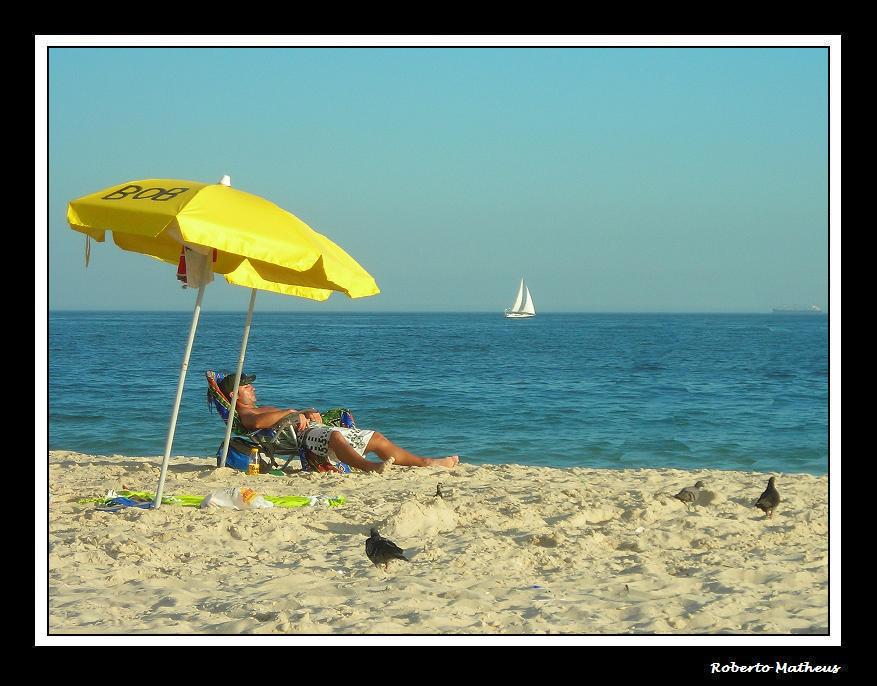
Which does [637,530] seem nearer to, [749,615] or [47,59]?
[749,615]

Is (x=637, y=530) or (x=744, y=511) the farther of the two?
(x=744, y=511)

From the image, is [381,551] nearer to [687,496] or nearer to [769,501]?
[687,496]

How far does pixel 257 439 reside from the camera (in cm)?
828

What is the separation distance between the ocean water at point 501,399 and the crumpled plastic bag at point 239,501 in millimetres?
1888

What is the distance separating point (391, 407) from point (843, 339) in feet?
44.0

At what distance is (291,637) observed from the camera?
Answer: 3854mm

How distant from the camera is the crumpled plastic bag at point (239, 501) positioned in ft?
21.2

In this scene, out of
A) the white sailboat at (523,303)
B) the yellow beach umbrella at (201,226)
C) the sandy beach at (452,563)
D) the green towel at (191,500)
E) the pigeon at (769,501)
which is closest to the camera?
the sandy beach at (452,563)

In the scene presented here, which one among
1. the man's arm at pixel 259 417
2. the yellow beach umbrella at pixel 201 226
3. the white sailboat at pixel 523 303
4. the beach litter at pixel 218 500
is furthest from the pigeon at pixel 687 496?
the white sailboat at pixel 523 303

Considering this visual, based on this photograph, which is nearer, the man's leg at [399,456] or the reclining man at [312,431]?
the reclining man at [312,431]

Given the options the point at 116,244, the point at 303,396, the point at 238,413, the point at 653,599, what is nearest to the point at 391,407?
the point at 303,396

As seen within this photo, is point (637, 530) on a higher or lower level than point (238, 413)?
lower

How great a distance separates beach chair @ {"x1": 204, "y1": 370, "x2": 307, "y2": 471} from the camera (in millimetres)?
8258

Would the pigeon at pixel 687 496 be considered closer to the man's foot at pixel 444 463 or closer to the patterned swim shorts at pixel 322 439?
the man's foot at pixel 444 463
